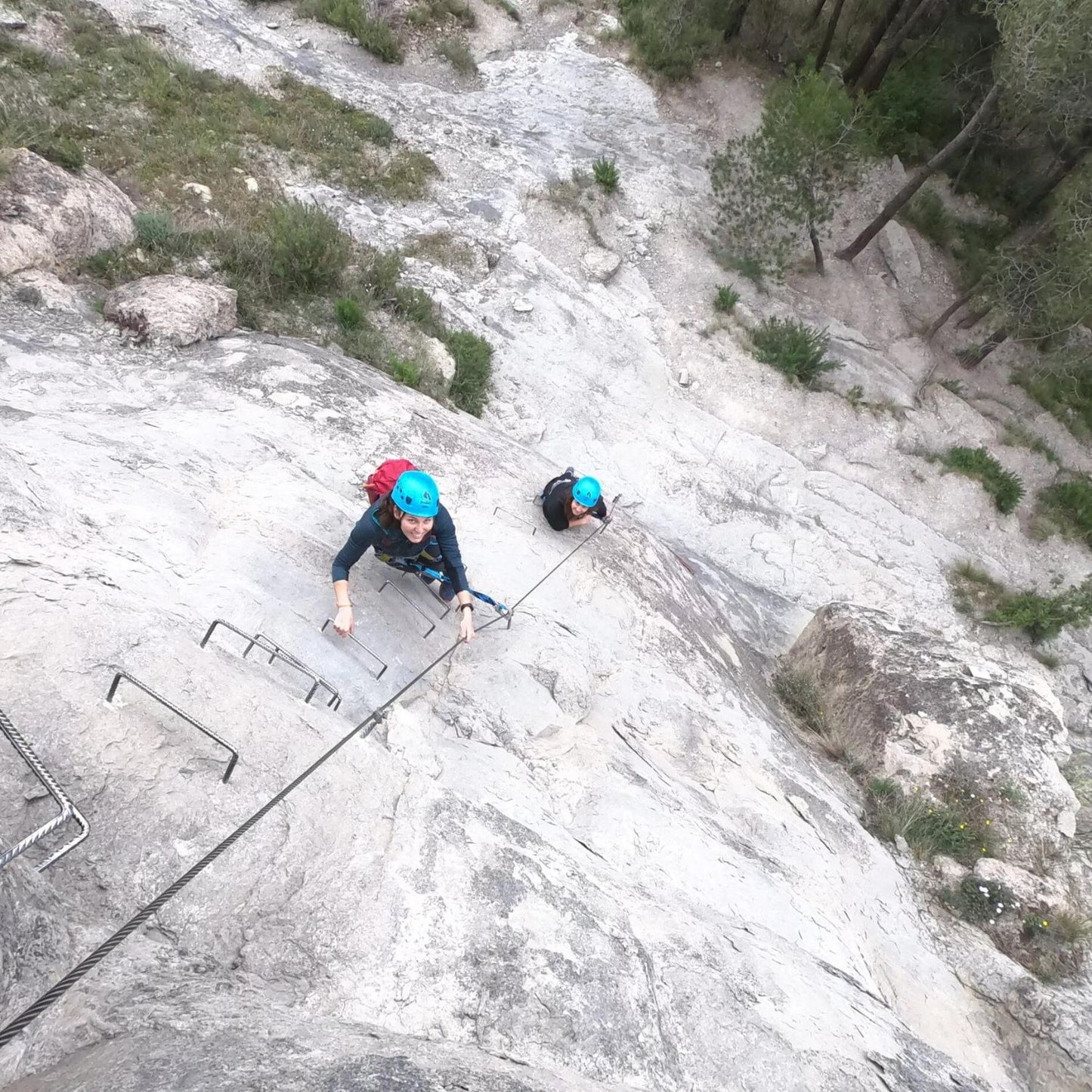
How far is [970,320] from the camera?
1562 cm

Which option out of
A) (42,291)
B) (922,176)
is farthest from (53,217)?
(922,176)

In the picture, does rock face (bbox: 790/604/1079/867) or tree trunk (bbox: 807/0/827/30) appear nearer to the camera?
rock face (bbox: 790/604/1079/867)

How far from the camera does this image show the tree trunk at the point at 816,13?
16200 mm

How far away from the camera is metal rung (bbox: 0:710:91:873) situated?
6.88 feet

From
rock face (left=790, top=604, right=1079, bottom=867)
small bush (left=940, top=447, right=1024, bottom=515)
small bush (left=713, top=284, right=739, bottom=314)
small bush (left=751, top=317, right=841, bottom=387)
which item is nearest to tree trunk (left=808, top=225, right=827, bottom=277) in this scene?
small bush (left=751, top=317, right=841, bottom=387)

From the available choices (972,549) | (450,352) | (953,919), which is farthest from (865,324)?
(953,919)

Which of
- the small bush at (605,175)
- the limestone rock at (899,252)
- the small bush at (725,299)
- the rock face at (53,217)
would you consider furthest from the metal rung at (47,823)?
the limestone rock at (899,252)

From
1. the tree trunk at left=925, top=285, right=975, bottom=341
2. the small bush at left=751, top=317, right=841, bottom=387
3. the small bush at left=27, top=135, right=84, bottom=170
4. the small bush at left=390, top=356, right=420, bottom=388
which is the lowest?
the small bush at left=390, top=356, right=420, bottom=388

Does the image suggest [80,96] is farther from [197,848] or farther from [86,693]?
[197,848]

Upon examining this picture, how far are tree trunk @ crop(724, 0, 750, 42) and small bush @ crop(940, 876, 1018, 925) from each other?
18641 millimetres

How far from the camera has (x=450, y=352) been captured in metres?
10.6

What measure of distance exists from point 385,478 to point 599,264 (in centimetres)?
1018

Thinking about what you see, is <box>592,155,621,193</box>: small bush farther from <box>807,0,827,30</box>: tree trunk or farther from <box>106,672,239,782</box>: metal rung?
<box>106,672,239,782</box>: metal rung

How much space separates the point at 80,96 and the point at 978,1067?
1623cm
